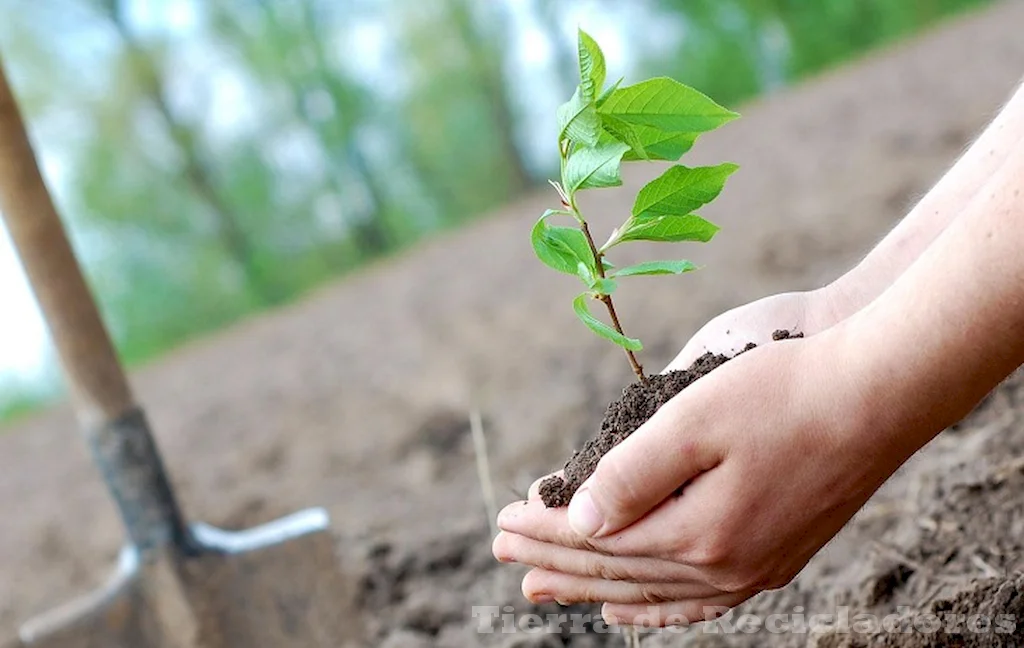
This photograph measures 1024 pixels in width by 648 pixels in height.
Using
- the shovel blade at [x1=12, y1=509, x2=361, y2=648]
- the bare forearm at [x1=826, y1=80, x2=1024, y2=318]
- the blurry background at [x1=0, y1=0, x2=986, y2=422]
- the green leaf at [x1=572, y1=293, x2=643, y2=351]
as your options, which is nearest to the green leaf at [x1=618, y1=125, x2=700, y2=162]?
the green leaf at [x1=572, y1=293, x2=643, y2=351]

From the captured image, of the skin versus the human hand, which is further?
the human hand

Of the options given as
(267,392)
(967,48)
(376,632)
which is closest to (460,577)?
(376,632)

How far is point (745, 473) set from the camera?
2.34ft

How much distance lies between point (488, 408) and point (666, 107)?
1.75 meters

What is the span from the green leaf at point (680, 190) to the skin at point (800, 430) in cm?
15

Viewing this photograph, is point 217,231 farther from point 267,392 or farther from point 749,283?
point 749,283

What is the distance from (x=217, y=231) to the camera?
6.16 meters

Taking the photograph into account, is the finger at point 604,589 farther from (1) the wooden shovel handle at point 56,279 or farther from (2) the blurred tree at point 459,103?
(2) the blurred tree at point 459,103

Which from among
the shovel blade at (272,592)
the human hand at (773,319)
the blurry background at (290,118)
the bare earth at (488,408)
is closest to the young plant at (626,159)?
the human hand at (773,319)

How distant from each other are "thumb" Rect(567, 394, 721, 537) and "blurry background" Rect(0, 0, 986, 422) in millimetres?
4908

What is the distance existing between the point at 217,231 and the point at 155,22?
3.91ft

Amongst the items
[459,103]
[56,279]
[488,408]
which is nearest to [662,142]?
[56,279]

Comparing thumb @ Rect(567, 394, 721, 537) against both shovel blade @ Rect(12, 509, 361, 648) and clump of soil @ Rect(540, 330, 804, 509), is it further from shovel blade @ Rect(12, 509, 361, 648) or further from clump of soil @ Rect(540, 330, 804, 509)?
shovel blade @ Rect(12, 509, 361, 648)

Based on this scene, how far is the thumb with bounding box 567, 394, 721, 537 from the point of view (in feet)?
2.37
